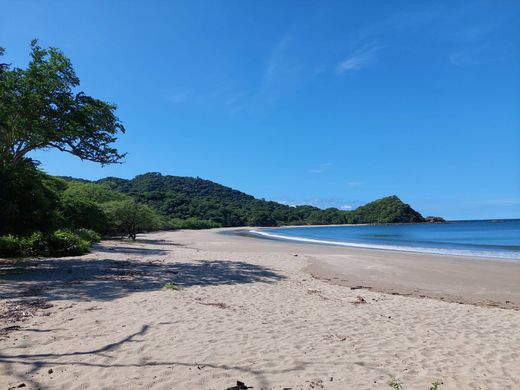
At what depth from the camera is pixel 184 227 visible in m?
94.0

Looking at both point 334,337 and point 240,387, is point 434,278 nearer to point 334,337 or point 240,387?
point 334,337

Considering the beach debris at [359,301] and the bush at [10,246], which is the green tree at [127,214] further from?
the beach debris at [359,301]

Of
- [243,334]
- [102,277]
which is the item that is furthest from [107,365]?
[102,277]

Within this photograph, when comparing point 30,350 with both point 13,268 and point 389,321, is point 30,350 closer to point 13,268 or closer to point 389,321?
point 389,321

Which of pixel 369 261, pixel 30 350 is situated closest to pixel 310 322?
pixel 30 350

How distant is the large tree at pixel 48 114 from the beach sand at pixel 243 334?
5.35 metres

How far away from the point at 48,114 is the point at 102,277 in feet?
23.7

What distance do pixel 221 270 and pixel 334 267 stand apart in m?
6.38

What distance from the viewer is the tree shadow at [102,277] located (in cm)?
924

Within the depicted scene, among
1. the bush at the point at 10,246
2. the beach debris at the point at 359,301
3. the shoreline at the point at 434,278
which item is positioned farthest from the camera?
the bush at the point at 10,246

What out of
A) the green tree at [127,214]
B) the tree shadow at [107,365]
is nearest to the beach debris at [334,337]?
the tree shadow at [107,365]

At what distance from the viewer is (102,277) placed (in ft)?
38.7

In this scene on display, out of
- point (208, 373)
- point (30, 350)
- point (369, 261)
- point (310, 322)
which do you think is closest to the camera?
point (208, 373)

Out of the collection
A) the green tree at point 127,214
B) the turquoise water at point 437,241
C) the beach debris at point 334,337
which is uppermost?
the green tree at point 127,214
